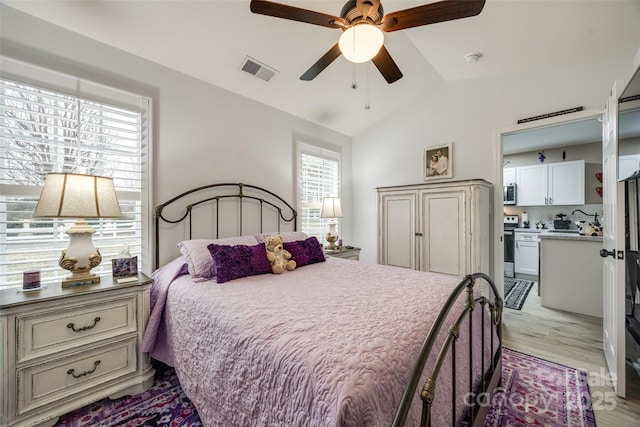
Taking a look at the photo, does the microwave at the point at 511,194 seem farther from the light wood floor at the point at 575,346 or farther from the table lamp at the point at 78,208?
the table lamp at the point at 78,208

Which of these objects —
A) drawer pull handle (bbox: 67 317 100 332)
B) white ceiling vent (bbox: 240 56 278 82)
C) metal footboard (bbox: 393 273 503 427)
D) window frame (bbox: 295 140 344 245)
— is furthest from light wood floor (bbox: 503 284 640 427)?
white ceiling vent (bbox: 240 56 278 82)

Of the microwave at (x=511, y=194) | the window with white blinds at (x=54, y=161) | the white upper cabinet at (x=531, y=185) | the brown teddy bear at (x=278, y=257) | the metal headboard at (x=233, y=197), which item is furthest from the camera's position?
the microwave at (x=511, y=194)

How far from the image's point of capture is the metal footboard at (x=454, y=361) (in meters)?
0.77

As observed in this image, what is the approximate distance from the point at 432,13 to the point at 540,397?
2.56 meters

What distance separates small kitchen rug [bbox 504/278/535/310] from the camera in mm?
3689

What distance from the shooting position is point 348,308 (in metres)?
1.38

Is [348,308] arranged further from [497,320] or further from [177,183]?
[177,183]

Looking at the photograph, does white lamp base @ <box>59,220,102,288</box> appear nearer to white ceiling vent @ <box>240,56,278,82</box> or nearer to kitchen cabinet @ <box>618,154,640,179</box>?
white ceiling vent @ <box>240,56,278,82</box>

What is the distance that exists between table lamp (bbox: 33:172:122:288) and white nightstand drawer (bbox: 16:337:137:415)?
45 centimetres

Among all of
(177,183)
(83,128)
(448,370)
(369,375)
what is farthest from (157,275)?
A: (448,370)

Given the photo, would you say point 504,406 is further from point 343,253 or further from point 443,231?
point 343,253

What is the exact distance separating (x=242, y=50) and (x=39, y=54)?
1391mm

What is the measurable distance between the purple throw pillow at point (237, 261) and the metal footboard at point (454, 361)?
54.7 inches

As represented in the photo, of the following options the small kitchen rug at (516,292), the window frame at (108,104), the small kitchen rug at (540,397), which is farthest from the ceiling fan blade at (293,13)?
the small kitchen rug at (516,292)
